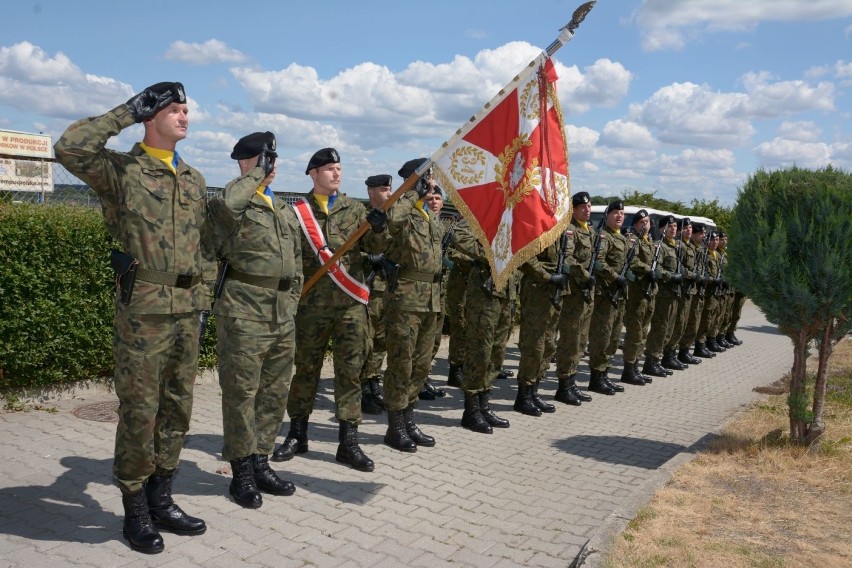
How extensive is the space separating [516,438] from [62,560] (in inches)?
158

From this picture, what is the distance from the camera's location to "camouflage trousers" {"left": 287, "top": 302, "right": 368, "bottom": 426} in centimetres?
529

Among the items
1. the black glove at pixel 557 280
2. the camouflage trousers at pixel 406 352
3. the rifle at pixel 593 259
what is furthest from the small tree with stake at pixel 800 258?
the camouflage trousers at pixel 406 352

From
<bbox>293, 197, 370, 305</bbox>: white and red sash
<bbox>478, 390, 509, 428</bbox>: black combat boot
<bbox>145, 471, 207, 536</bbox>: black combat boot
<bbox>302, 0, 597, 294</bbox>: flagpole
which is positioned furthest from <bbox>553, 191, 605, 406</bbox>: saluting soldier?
<bbox>145, 471, 207, 536</bbox>: black combat boot

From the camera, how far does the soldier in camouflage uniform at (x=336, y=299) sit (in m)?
5.24

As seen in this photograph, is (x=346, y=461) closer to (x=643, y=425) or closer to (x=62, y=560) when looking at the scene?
(x=62, y=560)

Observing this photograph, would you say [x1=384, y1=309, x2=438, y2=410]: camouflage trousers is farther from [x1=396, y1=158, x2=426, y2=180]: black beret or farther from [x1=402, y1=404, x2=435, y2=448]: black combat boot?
[x1=396, y1=158, x2=426, y2=180]: black beret

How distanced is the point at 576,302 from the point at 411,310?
10.0ft

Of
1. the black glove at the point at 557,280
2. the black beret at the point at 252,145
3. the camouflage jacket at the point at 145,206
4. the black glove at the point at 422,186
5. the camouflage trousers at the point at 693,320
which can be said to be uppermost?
the black beret at the point at 252,145

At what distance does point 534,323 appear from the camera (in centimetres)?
757

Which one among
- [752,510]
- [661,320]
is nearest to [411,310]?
[752,510]

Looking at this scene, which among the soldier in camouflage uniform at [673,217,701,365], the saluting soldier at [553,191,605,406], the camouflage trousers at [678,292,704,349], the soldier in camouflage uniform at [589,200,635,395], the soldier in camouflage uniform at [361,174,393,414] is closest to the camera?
the soldier in camouflage uniform at [361,174,393,414]

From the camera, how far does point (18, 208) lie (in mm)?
6523

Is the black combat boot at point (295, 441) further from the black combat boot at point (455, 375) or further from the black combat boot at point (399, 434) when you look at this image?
the black combat boot at point (455, 375)

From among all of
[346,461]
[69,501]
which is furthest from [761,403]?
[69,501]
